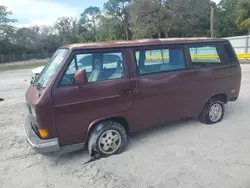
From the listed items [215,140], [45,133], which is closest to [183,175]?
[215,140]

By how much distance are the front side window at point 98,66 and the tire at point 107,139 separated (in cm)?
77

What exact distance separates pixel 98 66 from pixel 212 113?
2.82 m

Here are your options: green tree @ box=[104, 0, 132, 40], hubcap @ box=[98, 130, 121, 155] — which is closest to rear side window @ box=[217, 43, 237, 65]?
hubcap @ box=[98, 130, 121, 155]

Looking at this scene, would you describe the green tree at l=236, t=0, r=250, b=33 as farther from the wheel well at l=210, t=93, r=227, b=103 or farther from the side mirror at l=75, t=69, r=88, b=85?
the side mirror at l=75, t=69, r=88, b=85

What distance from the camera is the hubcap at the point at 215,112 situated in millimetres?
4691

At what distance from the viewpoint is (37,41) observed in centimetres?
5084

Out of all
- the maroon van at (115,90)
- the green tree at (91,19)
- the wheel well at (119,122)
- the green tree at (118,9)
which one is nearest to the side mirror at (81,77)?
the maroon van at (115,90)

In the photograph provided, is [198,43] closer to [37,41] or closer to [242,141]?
[242,141]

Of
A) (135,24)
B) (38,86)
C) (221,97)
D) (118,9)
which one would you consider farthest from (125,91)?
(118,9)

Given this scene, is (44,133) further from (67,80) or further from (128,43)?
(128,43)

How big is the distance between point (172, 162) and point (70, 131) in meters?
1.63

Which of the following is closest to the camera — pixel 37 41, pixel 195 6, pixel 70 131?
pixel 70 131

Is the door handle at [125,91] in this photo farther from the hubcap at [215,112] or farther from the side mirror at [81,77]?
the hubcap at [215,112]

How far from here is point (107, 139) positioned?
3523 millimetres
